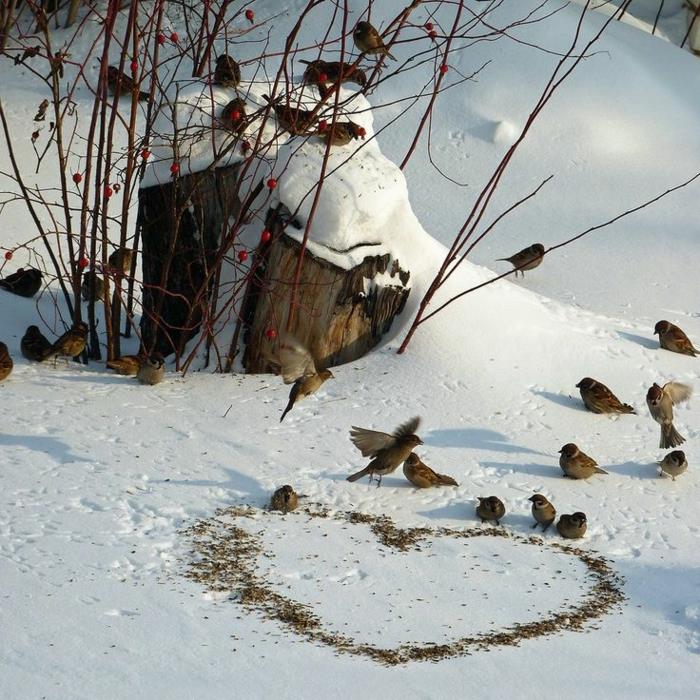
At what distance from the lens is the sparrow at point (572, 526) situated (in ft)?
17.2

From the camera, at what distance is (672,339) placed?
7699 millimetres

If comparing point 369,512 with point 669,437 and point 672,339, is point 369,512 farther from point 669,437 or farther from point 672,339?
point 672,339

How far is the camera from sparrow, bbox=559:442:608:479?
5883 mm

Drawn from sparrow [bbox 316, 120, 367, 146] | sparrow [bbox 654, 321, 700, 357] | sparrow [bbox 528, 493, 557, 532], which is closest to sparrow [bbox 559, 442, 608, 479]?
sparrow [bbox 528, 493, 557, 532]

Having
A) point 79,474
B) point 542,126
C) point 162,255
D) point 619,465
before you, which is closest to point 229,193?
point 162,255

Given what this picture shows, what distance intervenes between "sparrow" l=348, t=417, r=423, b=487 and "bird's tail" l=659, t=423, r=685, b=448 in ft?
4.97

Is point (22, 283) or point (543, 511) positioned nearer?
point (543, 511)

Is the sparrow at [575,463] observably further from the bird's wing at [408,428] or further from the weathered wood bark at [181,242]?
the weathered wood bark at [181,242]

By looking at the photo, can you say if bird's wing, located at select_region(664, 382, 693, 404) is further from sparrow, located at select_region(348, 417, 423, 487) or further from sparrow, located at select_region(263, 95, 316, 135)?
sparrow, located at select_region(263, 95, 316, 135)

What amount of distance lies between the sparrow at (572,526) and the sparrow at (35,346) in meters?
3.09

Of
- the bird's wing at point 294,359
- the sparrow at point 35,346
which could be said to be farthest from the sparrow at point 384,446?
the sparrow at point 35,346

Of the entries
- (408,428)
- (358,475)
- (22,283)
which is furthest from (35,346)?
(408,428)

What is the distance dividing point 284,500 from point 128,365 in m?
1.90

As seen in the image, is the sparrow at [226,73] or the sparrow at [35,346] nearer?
the sparrow at [35,346]
